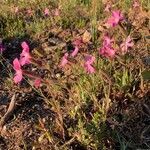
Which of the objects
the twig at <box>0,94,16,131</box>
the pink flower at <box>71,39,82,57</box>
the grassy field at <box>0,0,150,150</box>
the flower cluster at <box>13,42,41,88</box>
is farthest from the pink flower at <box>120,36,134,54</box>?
the twig at <box>0,94,16,131</box>

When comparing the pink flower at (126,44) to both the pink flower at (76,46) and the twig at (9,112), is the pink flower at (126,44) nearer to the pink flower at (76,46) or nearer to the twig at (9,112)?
the pink flower at (76,46)

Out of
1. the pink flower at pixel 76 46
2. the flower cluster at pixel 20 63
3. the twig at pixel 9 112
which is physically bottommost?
the twig at pixel 9 112

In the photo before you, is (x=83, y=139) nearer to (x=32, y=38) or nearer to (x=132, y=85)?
(x=132, y=85)

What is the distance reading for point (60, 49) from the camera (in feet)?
12.8

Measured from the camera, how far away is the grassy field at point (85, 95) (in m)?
2.67

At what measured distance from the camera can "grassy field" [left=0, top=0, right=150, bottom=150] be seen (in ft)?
8.76

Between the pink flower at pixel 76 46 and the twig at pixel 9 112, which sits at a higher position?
the pink flower at pixel 76 46

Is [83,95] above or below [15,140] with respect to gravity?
above

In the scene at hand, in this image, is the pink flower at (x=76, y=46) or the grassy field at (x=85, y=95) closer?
the grassy field at (x=85, y=95)

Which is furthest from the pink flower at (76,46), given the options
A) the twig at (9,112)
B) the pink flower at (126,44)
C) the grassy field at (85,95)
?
the twig at (9,112)

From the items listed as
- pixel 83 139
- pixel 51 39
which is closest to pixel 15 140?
pixel 83 139

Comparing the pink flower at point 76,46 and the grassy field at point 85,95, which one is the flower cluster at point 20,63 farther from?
the pink flower at point 76,46

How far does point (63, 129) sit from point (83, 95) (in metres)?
0.31

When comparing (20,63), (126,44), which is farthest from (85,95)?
(20,63)
